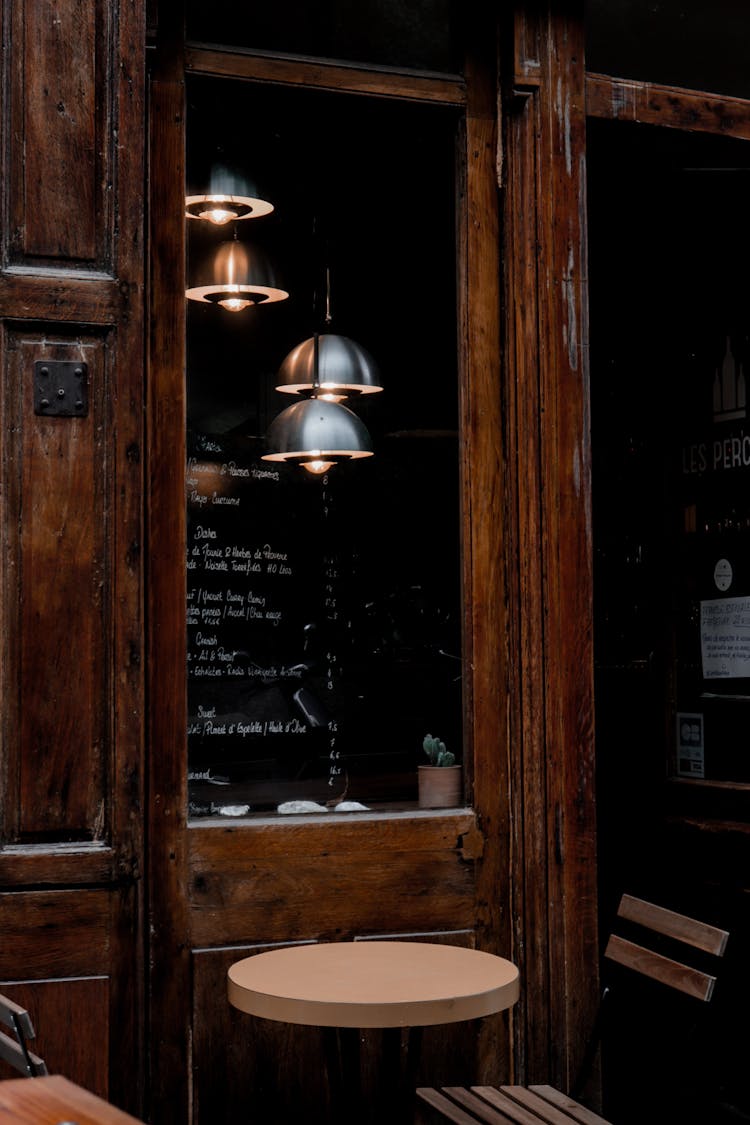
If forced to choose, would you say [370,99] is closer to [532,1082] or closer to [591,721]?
[591,721]

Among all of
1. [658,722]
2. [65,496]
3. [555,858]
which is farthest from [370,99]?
[658,722]

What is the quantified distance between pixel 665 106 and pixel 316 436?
1.68 meters

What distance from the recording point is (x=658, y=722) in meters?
6.04

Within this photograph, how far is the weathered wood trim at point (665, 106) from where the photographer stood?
4422 mm

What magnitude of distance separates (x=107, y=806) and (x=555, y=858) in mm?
1447

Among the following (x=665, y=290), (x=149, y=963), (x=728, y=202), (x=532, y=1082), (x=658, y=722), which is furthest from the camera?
(x=665, y=290)

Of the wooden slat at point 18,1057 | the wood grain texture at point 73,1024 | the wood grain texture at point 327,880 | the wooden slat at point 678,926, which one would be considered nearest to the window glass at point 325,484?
the wood grain texture at point 327,880

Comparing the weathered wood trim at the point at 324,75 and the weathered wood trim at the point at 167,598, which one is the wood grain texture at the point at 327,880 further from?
the weathered wood trim at the point at 324,75

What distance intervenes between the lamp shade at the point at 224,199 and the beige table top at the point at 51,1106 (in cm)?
264

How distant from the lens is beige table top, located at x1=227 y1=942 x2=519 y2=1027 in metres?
2.93

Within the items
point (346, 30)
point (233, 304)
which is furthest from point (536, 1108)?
point (346, 30)

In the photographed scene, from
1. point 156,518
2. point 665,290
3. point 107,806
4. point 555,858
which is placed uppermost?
point 665,290

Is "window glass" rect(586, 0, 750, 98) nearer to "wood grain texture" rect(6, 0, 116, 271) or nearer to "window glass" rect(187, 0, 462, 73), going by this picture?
"window glass" rect(187, 0, 462, 73)

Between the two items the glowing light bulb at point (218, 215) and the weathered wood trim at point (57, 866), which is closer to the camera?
the weathered wood trim at point (57, 866)
